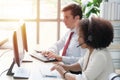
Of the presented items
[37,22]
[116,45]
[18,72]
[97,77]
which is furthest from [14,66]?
[37,22]

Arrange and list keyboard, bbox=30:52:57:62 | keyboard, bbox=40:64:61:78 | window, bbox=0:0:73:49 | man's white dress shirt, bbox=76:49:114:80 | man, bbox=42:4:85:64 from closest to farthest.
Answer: man's white dress shirt, bbox=76:49:114:80 < keyboard, bbox=40:64:61:78 < keyboard, bbox=30:52:57:62 < man, bbox=42:4:85:64 < window, bbox=0:0:73:49

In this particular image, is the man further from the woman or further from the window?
the window

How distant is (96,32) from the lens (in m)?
1.69

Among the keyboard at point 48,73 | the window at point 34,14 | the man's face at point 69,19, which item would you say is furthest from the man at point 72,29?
the window at point 34,14

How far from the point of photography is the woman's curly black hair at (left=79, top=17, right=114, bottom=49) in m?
1.70

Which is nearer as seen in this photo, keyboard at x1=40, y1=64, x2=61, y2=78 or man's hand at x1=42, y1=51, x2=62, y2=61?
keyboard at x1=40, y1=64, x2=61, y2=78

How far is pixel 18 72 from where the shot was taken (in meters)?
1.89

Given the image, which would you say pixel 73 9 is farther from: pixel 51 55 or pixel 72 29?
pixel 51 55

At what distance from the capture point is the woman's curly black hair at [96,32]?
1698mm

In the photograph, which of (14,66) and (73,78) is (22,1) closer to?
(14,66)

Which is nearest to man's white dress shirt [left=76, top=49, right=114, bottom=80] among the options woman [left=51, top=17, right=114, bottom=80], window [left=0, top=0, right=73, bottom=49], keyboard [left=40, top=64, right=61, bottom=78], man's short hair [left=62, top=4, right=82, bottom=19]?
woman [left=51, top=17, right=114, bottom=80]

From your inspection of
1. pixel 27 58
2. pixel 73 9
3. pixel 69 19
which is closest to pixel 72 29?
pixel 69 19

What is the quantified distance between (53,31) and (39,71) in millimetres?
2598

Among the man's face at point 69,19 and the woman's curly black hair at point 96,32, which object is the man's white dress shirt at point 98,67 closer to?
the woman's curly black hair at point 96,32
